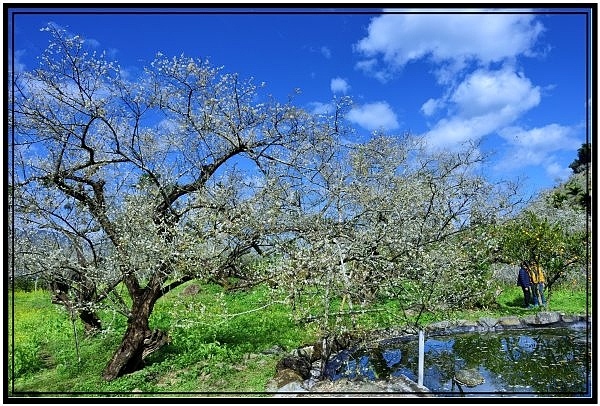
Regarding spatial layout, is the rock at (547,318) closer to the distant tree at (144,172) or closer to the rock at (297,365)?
the rock at (297,365)

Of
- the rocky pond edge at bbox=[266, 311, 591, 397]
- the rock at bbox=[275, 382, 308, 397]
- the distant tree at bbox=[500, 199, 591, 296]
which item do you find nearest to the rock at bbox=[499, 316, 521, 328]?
the distant tree at bbox=[500, 199, 591, 296]

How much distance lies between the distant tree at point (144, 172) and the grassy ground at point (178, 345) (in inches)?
8.4

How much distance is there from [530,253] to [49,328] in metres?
5.09

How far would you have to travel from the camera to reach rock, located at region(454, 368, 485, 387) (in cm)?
350

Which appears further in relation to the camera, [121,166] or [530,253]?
[530,253]

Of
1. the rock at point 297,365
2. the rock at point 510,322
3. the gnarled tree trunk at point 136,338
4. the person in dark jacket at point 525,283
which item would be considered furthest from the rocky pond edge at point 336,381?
the person in dark jacket at point 525,283

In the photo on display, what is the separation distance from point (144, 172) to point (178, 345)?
1.41m

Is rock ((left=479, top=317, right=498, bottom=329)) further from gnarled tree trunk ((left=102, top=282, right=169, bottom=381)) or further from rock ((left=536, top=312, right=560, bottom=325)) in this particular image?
gnarled tree trunk ((left=102, top=282, right=169, bottom=381))

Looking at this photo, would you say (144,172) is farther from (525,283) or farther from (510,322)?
(525,283)

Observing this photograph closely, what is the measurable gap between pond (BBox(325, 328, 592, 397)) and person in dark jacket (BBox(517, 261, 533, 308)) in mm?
916

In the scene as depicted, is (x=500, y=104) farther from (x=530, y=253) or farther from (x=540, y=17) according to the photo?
(x=530, y=253)

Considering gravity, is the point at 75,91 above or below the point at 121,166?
above

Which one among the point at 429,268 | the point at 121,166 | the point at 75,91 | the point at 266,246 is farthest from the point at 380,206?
the point at 75,91

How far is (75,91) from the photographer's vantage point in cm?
330
